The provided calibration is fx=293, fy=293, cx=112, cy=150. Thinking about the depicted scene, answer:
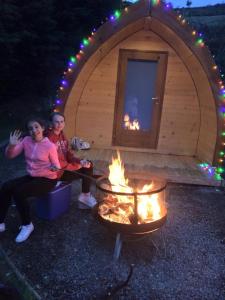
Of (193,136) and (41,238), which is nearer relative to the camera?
(41,238)

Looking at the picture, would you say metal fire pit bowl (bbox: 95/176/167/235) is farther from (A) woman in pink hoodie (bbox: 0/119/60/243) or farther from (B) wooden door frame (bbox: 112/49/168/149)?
(B) wooden door frame (bbox: 112/49/168/149)

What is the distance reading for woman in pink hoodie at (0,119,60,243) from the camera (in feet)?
12.4

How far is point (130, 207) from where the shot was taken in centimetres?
354

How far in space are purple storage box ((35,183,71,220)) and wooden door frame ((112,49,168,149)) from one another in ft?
11.0

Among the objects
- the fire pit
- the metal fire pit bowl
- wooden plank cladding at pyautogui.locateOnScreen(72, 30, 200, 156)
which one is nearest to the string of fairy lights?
wooden plank cladding at pyautogui.locateOnScreen(72, 30, 200, 156)

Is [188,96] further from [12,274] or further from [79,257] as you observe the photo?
[12,274]

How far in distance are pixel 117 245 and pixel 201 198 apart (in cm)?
242

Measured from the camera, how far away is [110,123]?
7488 millimetres

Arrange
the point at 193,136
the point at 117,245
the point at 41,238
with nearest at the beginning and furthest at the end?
the point at 117,245 < the point at 41,238 < the point at 193,136

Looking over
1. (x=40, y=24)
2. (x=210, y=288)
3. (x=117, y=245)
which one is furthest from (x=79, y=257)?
(x=40, y=24)

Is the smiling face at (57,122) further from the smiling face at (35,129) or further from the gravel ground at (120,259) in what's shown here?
the gravel ground at (120,259)

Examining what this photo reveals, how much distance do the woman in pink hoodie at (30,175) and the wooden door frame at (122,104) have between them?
3.73 m

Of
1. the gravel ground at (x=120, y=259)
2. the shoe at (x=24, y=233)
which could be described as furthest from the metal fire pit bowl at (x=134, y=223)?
the shoe at (x=24, y=233)

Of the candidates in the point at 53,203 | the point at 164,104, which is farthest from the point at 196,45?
the point at 53,203
